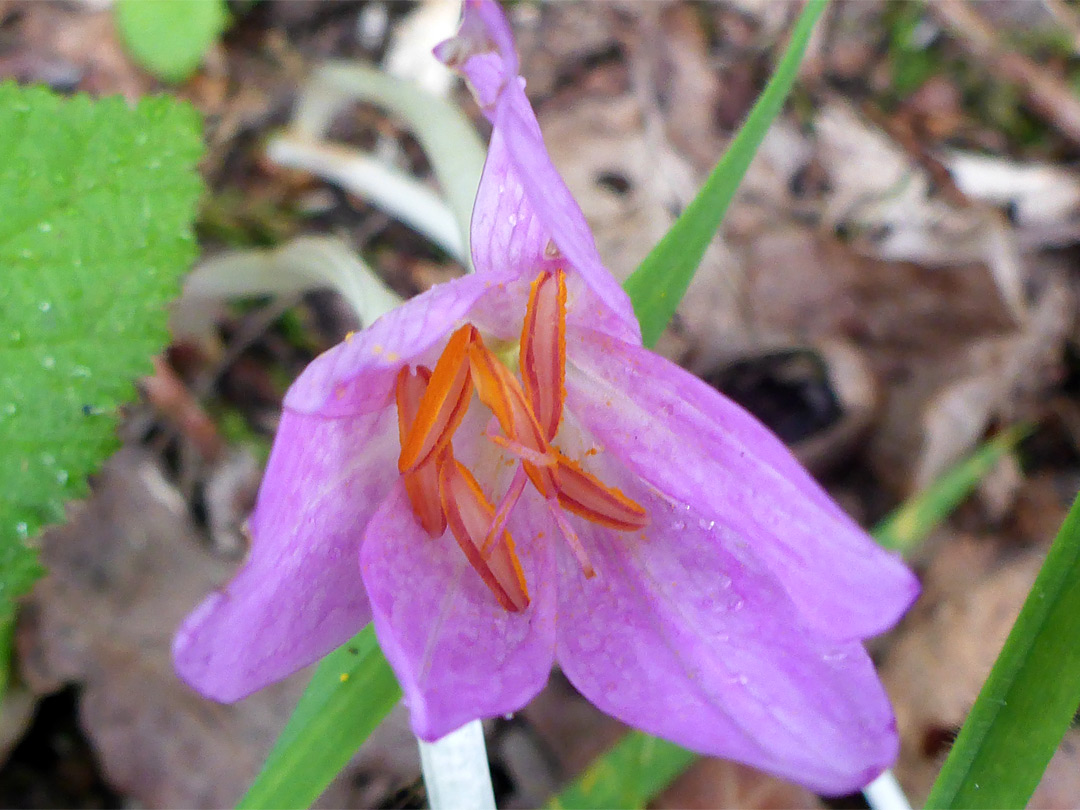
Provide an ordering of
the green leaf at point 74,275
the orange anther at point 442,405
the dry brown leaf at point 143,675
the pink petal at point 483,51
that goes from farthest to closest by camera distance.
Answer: the dry brown leaf at point 143,675, the green leaf at point 74,275, the orange anther at point 442,405, the pink petal at point 483,51

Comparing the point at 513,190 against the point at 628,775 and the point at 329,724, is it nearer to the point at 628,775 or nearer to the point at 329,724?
the point at 329,724

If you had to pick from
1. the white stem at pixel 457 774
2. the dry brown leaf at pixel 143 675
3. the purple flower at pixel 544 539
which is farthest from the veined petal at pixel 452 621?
the dry brown leaf at pixel 143 675

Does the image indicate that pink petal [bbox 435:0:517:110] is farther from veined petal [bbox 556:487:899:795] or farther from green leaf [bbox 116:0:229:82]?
green leaf [bbox 116:0:229:82]

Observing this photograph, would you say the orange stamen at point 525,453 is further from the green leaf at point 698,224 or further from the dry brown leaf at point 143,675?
the dry brown leaf at point 143,675

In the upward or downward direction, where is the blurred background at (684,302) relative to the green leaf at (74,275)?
downward

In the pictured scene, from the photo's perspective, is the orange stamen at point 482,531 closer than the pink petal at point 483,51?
No

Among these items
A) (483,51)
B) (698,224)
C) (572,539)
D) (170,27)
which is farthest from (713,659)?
(170,27)

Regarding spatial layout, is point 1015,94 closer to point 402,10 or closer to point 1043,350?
point 1043,350
